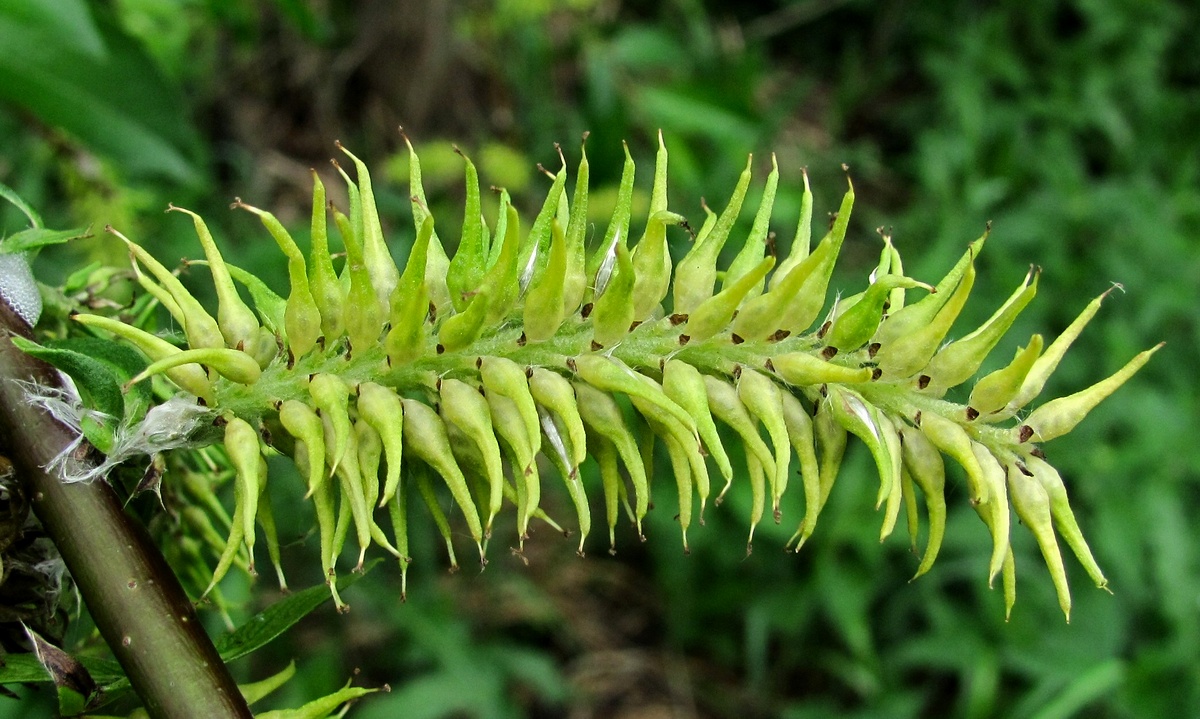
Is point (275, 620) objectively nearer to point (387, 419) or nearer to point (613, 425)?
point (387, 419)

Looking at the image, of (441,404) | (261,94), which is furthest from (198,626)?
(261,94)

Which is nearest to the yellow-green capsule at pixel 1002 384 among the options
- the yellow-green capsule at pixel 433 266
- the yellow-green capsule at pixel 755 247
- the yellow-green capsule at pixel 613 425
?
the yellow-green capsule at pixel 755 247

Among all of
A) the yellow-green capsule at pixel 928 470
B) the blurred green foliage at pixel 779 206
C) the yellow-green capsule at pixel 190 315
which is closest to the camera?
the yellow-green capsule at pixel 190 315

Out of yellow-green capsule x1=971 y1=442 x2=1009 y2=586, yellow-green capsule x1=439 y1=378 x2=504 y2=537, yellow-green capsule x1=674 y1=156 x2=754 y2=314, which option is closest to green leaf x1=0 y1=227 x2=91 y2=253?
yellow-green capsule x1=439 y1=378 x2=504 y2=537

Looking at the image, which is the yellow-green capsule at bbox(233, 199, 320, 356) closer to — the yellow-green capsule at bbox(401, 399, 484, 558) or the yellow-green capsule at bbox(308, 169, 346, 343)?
the yellow-green capsule at bbox(308, 169, 346, 343)

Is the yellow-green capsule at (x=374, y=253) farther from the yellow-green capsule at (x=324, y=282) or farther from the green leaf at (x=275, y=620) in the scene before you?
the green leaf at (x=275, y=620)

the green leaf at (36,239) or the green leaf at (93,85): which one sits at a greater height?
the green leaf at (93,85)
